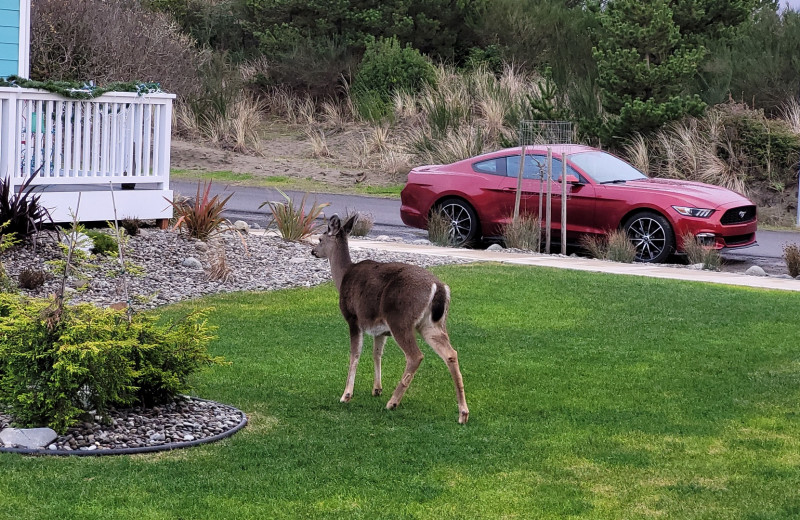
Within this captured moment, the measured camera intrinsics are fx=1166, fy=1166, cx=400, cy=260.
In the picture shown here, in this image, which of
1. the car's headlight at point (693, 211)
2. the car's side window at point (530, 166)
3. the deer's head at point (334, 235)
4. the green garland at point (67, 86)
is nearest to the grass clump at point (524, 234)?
the car's side window at point (530, 166)

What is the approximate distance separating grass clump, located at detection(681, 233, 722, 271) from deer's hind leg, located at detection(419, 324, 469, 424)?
912cm

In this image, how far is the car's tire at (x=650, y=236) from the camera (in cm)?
1638

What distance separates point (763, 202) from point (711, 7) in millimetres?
5946

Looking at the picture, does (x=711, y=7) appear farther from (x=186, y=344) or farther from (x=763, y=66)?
(x=186, y=344)

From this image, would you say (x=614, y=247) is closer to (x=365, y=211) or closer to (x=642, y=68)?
(x=365, y=211)

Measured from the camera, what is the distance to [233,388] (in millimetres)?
8164

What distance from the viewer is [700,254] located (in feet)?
52.3

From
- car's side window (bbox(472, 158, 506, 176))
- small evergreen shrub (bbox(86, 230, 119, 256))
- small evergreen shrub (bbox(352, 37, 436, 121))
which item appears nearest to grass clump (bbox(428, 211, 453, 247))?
car's side window (bbox(472, 158, 506, 176))

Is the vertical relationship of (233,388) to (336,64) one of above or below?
below

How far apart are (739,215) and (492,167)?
3.78 m

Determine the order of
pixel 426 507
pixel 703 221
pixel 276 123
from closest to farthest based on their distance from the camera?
1. pixel 426 507
2. pixel 703 221
3. pixel 276 123

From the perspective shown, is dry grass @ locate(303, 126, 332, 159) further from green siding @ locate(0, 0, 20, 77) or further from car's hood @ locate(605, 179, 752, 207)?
car's hood @ locate(605, 179, 752, 207)

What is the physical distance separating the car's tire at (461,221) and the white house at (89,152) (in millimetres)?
4744

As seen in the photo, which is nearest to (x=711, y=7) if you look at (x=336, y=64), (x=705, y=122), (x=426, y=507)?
(x=705, y=122)
